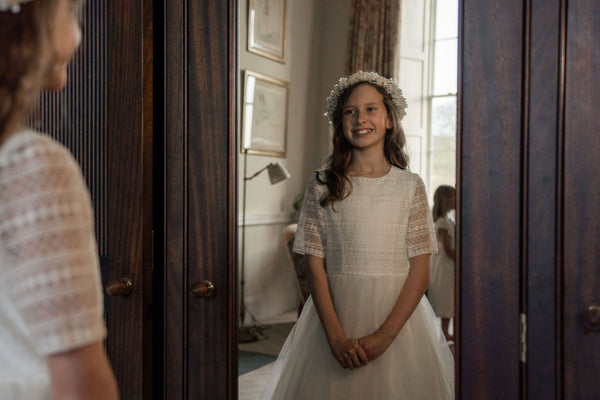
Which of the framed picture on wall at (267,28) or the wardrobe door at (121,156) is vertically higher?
the framed picture on wall at (267,28)

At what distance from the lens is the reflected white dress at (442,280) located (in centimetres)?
123

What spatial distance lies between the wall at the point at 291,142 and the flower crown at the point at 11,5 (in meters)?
0.74

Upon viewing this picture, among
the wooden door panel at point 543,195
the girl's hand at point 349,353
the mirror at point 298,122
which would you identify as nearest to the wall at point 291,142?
the mirror at point 298,122

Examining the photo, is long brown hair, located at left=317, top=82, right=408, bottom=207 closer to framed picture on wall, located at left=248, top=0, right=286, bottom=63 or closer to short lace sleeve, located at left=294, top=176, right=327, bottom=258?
short lace sleeve, located at left=294, top=176, right=327, bottom=258

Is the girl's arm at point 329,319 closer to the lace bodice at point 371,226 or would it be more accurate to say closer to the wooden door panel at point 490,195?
the lace bodice at point 371,226

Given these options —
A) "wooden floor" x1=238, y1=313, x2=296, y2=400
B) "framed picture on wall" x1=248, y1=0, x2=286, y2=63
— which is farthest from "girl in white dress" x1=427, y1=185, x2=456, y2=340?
"framed picture on wall" x1=248, y1=0, x2=286, y2=63

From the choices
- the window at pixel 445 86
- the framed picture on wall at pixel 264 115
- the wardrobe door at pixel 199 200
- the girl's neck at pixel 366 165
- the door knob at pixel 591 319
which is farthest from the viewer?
the wardrobe door at pixel 199 200

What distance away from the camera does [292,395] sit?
1.43m

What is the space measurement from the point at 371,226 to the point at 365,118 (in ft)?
0.79

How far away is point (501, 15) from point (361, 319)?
71 cm

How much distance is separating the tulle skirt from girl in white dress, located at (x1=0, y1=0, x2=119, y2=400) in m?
0.71

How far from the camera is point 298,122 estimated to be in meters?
1.37

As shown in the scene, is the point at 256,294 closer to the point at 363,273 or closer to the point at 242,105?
the point at 363,273

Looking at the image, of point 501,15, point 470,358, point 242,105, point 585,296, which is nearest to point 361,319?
point 470,358
